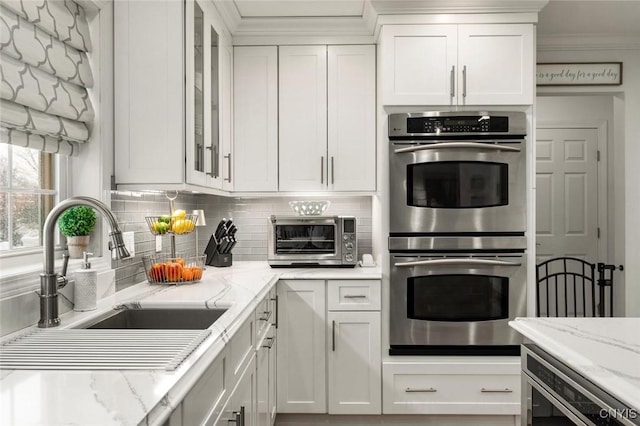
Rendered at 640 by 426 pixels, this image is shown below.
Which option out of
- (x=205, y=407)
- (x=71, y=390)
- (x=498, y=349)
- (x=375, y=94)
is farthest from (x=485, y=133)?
(x=71, y=390)

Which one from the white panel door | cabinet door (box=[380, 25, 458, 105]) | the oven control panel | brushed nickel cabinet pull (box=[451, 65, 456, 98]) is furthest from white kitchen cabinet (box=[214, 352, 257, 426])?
the white panel door

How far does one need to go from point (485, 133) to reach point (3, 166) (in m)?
2.37

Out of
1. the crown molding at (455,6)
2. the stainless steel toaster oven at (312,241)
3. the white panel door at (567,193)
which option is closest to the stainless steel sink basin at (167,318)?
the stainless steel toaster oven at (312,241)

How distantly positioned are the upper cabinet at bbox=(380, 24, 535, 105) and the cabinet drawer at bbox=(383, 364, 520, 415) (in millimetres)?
1567

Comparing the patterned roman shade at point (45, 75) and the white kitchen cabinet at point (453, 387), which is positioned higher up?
the patterned roman shade at point (45, 75)

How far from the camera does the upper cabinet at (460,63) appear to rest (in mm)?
2830

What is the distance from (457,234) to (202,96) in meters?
1.61

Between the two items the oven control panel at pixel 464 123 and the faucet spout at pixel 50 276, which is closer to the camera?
the faucet spout at pixel 50 276

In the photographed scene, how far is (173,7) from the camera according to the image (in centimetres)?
219

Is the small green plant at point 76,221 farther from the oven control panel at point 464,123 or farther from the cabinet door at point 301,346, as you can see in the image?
the oven control panel at point 464,123

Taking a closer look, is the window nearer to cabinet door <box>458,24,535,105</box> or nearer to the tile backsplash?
the tile backsplash

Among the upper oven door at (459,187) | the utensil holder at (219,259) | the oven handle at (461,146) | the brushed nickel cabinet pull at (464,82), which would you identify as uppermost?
the brushed nickel cabinet pull at (464,82)

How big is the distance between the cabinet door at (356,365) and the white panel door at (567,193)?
255cm

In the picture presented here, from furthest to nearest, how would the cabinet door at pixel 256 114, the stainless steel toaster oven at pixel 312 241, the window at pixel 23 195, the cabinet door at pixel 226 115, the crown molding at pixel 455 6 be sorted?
the cabinet door at pixel 256 114, the stainless steel toaster oven at pixel 312 241, the cabinet door at pixel 226 115, the crown molding at pixel 455 6, the window at pixel 23 195
